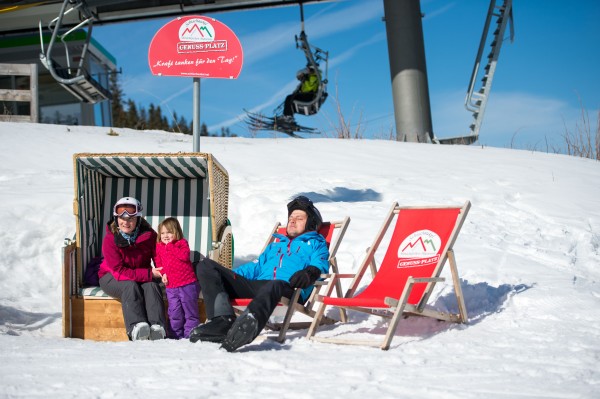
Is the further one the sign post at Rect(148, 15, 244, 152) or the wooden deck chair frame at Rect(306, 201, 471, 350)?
the sign post at Rect(148, 15, 244, 152)

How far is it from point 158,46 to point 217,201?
5.29 ft

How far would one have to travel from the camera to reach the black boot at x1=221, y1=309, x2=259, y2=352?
151 inches

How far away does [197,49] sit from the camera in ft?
19.3

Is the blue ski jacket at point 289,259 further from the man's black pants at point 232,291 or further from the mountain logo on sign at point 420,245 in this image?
the mountain logo on sign at point 420,245

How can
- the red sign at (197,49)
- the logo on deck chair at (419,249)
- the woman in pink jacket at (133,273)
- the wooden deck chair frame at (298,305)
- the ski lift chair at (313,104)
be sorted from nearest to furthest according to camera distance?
the wooden deck chair frame at (298,305) → the woman in pink jacket at (133,273) → the logo on deck chair at (419,249) → the red sign at (197,49) → the ski lift chair at (313,104)

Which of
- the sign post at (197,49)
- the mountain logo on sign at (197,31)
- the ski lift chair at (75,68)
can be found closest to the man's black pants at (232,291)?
the sign post at (197,49)

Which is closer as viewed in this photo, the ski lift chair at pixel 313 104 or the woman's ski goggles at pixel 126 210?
the woman's ski goggles at pixel 126 210

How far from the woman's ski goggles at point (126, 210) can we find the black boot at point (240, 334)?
4.82 feet

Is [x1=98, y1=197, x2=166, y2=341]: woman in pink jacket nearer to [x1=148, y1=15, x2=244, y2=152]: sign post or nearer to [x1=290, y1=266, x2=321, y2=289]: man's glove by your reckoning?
[x1=290, y1=266, x2=321, y2=289]: man's glove

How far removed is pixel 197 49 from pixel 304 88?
7.86m

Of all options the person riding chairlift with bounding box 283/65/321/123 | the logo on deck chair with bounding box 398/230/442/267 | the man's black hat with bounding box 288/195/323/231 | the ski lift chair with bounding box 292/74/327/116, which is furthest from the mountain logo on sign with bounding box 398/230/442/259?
the ski lift chair with bounding box 292/74/327/116

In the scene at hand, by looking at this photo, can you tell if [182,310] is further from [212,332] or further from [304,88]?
[304,88]

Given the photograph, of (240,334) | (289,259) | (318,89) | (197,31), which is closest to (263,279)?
(289,259)

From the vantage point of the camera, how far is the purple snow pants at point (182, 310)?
469 cm
